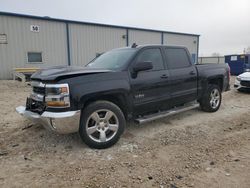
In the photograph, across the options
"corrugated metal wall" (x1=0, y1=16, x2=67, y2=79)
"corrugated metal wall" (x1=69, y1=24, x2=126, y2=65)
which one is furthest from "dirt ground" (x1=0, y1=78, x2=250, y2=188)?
"corrugated metal wall" (x1=69, y1=24, x2=126, y2=65)


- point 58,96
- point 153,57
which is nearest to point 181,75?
point 153,57

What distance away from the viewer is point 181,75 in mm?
5027

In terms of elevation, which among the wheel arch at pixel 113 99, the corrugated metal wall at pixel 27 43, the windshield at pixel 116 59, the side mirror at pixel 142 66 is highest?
the corrugated metal wall at pixel 27 43

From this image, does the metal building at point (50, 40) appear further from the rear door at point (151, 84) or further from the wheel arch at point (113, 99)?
the wheel arch at point (113, 99)

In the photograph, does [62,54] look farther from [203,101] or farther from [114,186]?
[114,186]

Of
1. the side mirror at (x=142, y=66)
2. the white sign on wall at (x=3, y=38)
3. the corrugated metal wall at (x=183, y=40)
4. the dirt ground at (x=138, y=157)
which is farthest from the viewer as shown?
the corrugated metal wall at (x=183, y=40)

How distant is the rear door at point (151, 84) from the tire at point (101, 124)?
0.57 metres

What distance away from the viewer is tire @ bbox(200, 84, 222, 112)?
19.3 ft

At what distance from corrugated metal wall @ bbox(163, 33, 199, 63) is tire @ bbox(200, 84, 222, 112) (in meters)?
16.8

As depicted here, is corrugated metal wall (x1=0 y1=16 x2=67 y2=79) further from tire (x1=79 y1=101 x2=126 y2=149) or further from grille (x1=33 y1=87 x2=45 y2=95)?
tire (x1=79 y1=101 x2=126 y2=149)

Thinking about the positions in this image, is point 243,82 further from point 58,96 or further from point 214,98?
point 58,96

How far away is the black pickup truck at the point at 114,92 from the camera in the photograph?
3342mm

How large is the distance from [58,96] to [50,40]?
45.0 ft

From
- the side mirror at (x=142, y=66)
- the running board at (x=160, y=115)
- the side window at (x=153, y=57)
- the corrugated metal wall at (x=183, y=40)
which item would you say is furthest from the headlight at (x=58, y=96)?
the corrugated metal wall at (x=183, y=40)
